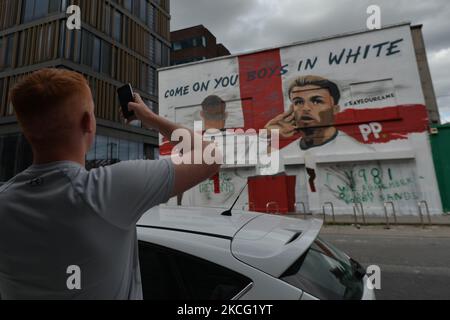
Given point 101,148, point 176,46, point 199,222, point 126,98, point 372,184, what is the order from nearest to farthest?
point 126,98
point 199,222
point 372,184
point 101,148
point 176,46

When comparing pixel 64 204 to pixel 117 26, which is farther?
pixel 117 26

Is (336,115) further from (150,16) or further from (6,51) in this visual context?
(6,51)

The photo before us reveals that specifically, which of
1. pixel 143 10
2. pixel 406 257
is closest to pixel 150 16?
pixel 143 10

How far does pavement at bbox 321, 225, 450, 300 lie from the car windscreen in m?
2.34

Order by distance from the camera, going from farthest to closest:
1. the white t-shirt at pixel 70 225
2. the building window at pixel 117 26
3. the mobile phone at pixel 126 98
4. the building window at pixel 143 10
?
the building window at pixel 143 10 → the building window at pixel 117 26 → the mobile phone at pixel 126 98 → the white t-shirt at pixel 70 225

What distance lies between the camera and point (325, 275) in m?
1.68

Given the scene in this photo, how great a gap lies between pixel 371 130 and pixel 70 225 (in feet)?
48.6

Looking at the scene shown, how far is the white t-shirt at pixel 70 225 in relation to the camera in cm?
93

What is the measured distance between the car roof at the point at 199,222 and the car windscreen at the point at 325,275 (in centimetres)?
44

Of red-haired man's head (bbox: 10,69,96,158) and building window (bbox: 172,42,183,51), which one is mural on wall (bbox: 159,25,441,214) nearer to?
red-haired man's head (bbox: 10,69,96,158)

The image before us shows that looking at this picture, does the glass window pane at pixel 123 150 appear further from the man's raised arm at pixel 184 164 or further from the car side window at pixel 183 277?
the man's raised arm at pixel 184 164

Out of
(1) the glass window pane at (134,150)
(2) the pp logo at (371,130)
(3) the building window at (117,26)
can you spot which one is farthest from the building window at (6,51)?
(2) the pp logo at (371,130)

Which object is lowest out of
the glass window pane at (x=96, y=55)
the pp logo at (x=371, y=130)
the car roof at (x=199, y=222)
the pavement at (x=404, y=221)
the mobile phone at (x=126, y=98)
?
the pavement at (x=404, y=221)
